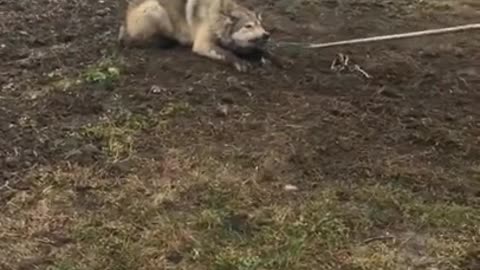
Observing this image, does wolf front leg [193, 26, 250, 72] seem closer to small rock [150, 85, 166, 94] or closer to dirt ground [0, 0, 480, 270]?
dirt ground [0, 0, 480, 270]

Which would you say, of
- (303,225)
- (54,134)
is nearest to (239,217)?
(303,225)

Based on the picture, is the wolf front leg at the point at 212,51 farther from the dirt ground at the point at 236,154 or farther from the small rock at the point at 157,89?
the small rock at the point at 157,89

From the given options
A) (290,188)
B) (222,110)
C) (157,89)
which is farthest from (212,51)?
(290,188)

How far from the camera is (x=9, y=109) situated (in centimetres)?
619

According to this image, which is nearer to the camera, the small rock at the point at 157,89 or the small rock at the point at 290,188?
the small rock at the point at 290,188

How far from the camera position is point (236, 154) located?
18.4 feet

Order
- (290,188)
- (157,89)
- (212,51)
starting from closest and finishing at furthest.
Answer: (290,188), (157,89), (212,51)

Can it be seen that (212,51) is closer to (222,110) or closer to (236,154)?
(222,110)

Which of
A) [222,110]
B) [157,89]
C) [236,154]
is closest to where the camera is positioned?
[236,154]

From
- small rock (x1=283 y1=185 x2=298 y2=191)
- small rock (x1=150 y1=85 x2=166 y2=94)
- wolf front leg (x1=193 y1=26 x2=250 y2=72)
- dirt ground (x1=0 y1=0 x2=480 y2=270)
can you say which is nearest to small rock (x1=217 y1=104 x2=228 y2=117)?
dirt ground (x1=0 y1=0 x2=480 y2=270)

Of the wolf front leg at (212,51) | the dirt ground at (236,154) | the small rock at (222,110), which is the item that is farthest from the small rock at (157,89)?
the wolf front leg at (212,51)

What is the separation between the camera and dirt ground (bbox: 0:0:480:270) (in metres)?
4.64

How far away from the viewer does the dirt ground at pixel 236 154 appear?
4645 mm

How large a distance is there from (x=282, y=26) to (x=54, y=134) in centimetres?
286
